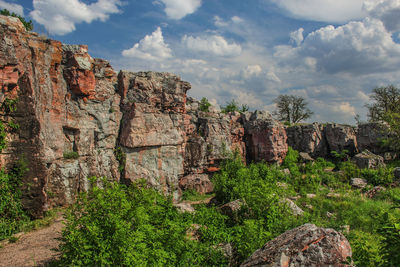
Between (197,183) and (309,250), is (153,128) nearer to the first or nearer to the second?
(197,183)

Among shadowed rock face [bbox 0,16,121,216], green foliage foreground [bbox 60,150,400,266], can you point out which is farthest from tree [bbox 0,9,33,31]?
green foliage foreground [bbox 60,150,400,266]

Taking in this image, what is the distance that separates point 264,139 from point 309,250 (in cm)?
1722

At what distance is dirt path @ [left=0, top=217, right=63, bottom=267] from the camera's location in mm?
6567

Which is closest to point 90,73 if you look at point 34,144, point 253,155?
point 34,144

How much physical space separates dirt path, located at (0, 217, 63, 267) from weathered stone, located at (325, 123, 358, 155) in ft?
77.8

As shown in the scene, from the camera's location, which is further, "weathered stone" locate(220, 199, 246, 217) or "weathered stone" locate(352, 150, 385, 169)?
"weathered stone" locate(352, 150, 385, 169)

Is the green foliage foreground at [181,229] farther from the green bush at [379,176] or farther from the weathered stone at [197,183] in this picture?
the green bush at [379,176]

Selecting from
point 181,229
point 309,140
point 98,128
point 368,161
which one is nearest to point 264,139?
point 309,140

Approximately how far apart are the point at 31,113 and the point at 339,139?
80.6 feet

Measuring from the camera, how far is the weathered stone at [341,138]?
23172mm

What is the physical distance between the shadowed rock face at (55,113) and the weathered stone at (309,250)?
30.7ft

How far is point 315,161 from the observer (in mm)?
22719

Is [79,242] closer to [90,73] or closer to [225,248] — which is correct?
[225,248]

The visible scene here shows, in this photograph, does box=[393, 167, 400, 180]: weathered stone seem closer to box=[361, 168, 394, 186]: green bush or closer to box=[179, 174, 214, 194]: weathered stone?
box=[361, 168, 394, 186]: green bush
